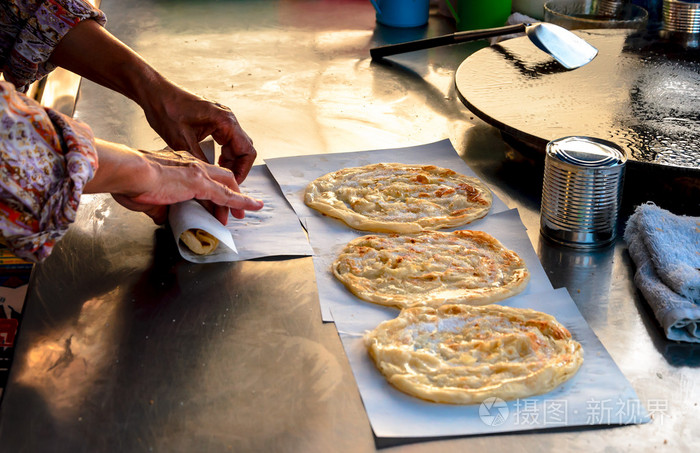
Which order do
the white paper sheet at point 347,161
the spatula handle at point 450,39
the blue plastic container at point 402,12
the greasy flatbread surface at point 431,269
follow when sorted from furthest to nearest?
the blue plastic container at point 402,12 < the spatula handle at point 450,39 < the white paper sheet at point 347,161 < the greasy flatbread surface at point 431,269

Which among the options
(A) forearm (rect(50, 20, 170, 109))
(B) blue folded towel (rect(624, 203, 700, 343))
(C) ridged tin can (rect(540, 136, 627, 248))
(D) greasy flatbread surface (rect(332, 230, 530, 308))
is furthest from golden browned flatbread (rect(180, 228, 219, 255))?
(B) blue folded towel (rect(624, 203, 700, 343))

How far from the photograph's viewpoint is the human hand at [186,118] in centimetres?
179

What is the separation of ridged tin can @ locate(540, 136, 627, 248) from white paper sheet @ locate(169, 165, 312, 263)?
566mm

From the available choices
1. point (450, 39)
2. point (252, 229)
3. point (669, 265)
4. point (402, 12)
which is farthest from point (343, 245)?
point (402, 12)

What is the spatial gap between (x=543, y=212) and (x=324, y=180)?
23.3 inches

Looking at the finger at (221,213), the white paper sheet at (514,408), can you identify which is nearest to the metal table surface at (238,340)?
the white paper sheet at (514,408)

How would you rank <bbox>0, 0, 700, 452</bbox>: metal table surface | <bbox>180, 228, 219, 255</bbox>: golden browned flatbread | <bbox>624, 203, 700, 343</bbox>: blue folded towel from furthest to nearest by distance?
1. <bbox>180, 228, 219, 255</bbox>: golden browned flatbread
2. <bbox>624, 203, 700, 343</bbox>: blue folded towel
3. <bbox>0, 0, 700, 452</bbox>: metal table surface

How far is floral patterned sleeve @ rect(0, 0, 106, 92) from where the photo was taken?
172cm

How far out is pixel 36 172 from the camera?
1.17 m

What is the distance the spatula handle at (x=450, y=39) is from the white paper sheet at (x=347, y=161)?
0.60 m

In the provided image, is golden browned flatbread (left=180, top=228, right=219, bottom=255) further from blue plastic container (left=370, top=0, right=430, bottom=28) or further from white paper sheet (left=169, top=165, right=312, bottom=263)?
blue plastic container (left=370, top=0, right=430, bottom=28)

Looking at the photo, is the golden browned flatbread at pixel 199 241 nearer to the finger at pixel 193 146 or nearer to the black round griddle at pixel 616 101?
the finger at pixel 193 146

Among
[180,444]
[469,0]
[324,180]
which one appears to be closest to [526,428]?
[180,444]

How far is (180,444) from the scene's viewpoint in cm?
111
